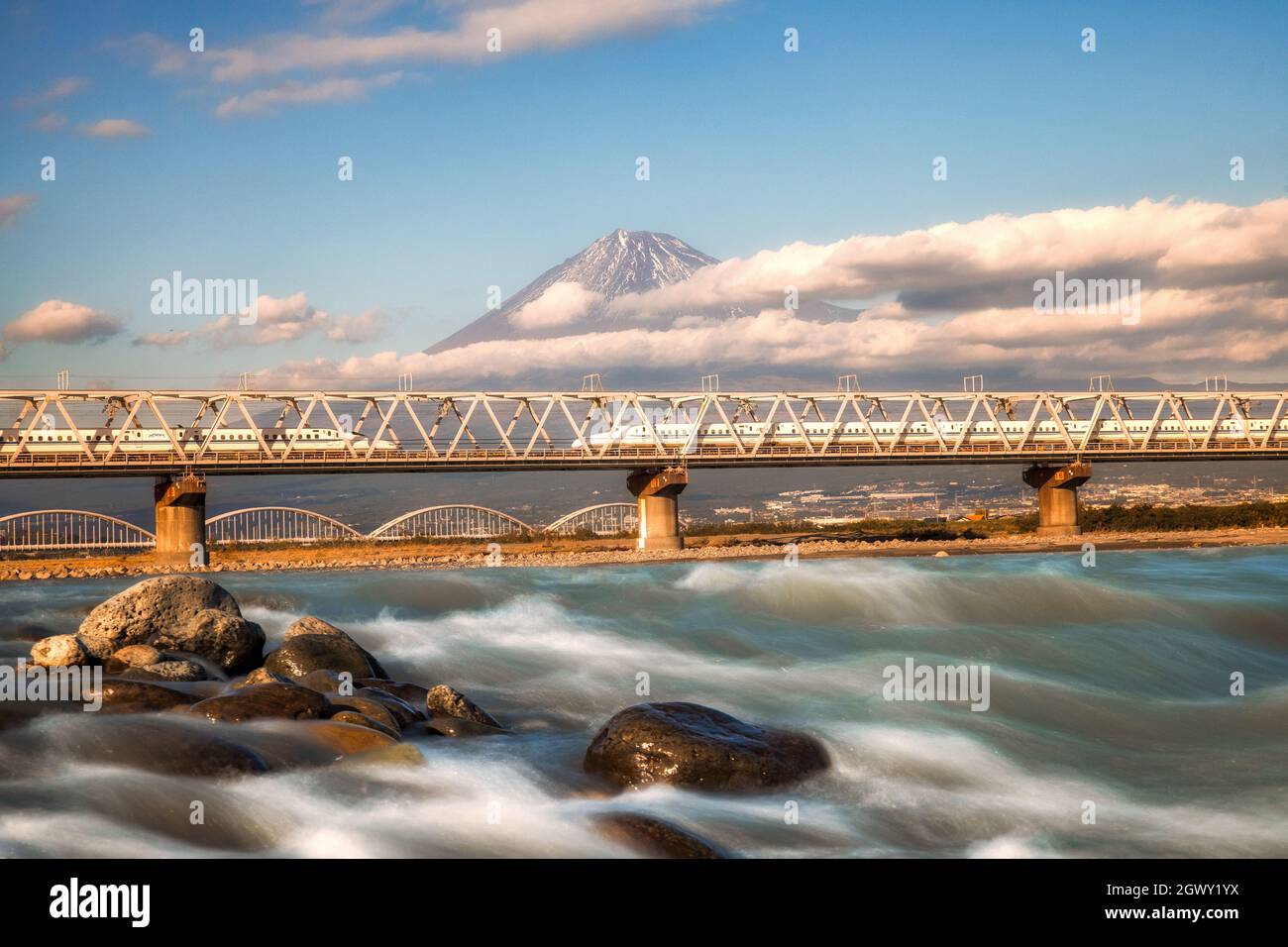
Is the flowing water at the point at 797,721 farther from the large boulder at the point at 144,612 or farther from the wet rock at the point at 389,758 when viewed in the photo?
the large boulder at the point at 144,612

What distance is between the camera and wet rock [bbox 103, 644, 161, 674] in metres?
19.0

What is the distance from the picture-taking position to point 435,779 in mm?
14398

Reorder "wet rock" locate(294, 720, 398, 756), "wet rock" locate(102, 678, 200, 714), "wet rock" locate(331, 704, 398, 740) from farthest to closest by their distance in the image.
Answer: "wet rock" locate(102, 678, 200, 714) < "wet rock" locate(331, 704, 398, 740) < "wet rock" locate(294, 720, 398, 756)

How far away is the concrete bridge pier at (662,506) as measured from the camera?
7644 cm

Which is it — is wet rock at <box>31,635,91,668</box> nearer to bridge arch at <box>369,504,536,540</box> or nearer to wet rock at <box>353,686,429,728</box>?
wet rock at <box>353,686,429,728</box>

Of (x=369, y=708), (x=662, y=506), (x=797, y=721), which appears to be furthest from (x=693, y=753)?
(x=662, y=506)

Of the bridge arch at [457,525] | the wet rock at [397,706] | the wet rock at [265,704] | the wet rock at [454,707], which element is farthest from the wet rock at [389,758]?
the bridge arch at [457,525]

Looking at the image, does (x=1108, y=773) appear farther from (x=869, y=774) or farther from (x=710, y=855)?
(x=710, y=855)

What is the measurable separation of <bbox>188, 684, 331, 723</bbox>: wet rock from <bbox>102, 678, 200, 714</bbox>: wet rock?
503mm

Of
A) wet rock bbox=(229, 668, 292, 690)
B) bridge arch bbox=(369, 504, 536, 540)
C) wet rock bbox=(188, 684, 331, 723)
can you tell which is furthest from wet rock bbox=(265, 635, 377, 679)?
bridge arch bbox=(369, 504, 536, 540)

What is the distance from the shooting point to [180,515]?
67.4m

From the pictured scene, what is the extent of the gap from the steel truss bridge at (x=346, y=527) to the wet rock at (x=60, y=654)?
200 feet

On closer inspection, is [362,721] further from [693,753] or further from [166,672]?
[693,753]
